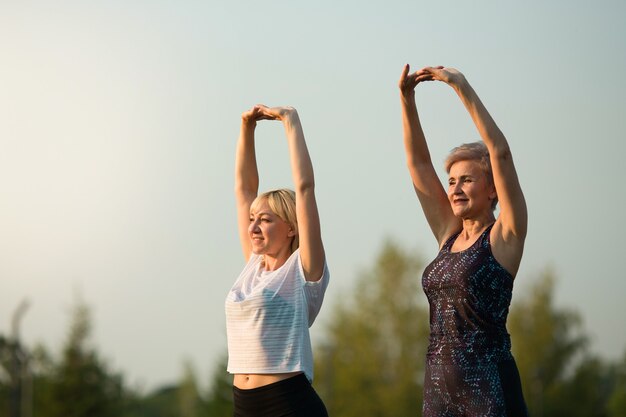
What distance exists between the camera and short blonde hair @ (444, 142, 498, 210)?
5301mm

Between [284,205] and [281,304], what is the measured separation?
65 centimetres

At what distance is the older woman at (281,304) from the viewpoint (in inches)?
219

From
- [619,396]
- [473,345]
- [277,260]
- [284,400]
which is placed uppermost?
[277,260]

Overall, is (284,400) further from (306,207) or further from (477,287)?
(477,287)

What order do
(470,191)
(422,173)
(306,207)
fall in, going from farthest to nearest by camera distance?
(422,173) < (306,207) < (470,191)

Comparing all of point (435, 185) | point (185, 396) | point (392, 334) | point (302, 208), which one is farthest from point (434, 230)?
point (185, 396)

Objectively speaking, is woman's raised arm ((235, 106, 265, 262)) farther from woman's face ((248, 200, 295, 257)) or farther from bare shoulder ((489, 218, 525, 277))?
bare shoulder ((489, 218, 525, 277))

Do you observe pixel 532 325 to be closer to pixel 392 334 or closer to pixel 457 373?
pixel 392 334

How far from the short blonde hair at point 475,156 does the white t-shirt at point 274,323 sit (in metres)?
1.09

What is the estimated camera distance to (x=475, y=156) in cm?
532

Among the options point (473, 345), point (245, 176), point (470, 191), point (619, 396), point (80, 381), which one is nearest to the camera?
point (473, 345)

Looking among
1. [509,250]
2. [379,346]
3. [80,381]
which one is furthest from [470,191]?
[379,346]

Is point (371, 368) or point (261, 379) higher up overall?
point (261, 379)

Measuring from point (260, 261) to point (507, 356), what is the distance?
1.79 meters
